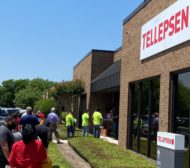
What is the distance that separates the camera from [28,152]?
680 cm

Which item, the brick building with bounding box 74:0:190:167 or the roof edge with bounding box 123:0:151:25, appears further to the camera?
the roof edge with bounding box 123:0:151:25

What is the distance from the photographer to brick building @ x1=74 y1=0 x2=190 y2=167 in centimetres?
1267

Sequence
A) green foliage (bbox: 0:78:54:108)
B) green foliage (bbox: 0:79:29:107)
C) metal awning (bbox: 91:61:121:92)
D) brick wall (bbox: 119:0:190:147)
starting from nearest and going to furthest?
brick wall (bbox: 119:0:190:147) < metal awning (bbox: 91:61:121:92) < green foliage (bbox: 0:78:54:108) < green foliage (bbox: 0:79:29:107)

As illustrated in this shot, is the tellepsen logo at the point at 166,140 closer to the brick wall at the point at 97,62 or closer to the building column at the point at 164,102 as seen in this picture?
the building column at the point at 164,102

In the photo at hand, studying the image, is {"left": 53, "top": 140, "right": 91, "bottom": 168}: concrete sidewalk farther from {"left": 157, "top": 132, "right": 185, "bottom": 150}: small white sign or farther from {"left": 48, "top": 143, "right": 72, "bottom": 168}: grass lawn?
{"left": 157, "top": 132, "right": 185, "bottom": 150}: small white sign

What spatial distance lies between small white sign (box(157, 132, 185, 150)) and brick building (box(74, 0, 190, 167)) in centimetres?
485

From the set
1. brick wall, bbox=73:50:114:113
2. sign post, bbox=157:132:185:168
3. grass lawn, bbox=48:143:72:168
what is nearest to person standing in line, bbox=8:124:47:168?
sign post, bbox=157:132:185:168

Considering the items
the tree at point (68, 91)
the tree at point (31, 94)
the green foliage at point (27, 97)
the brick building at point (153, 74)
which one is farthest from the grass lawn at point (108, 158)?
the green foliage at point (27, 97)

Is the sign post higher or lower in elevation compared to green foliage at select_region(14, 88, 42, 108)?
lower

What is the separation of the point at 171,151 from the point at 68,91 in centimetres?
2942

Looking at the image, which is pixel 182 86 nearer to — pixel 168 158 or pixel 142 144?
pixel 142 144

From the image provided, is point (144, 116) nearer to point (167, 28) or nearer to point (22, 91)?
point (167, 28)

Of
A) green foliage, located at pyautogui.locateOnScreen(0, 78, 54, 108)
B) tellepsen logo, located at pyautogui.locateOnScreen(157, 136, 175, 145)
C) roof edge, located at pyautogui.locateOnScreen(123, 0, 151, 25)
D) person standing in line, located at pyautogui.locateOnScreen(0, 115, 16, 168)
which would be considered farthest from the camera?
green foliage, located at pyautogui.locateOnScreen(0, 78, 54, 108)

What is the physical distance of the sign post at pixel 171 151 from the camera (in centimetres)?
682
